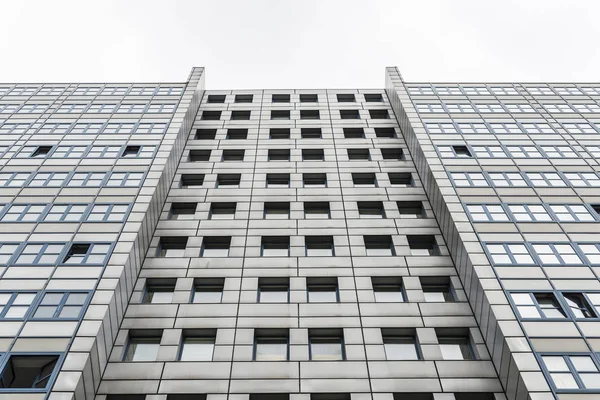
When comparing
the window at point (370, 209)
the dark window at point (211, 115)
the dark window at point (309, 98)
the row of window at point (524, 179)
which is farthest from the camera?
the dark window at point (309, 98)

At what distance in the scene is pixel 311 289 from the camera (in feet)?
90.0

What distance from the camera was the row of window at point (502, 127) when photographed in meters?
37.6

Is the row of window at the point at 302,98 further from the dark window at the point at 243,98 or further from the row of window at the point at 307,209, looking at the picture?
the row of window at the point at 307,209

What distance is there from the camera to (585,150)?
116ft

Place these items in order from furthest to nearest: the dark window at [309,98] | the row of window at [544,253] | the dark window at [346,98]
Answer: the dark window at [346,98], the dark window at [309,98], the row of window at [544,253]

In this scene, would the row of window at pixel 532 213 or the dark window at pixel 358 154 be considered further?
the dark window at pixel 358 154

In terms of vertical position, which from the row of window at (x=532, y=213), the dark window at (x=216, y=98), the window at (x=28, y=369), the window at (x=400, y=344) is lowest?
the window at (x=28, y=369)

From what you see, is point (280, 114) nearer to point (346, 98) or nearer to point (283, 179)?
point (346, 98)

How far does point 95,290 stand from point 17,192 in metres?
11.0

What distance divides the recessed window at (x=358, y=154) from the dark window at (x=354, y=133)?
330cm

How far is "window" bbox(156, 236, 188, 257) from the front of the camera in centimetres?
3005

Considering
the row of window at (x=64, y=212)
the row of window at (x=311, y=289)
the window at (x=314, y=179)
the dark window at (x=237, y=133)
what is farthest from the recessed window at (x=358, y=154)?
the row of window at (x=64, y=212)

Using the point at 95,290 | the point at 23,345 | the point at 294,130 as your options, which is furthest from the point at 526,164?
the point at 23,345

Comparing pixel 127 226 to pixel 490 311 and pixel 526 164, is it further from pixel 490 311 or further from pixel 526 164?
pixel 526 164
